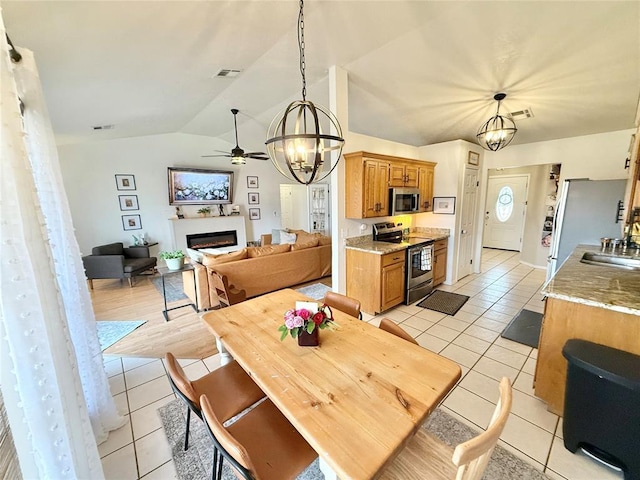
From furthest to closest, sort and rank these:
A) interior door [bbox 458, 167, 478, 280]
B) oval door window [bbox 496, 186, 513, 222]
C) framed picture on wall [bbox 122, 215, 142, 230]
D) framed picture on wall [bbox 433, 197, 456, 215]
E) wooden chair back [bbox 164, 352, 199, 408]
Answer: oval door window [bbox 496, 186, 513, 222] → framed picture on wall [bbox 122, 215, 142, 230] → interior door [bbox 458, 167, 478, 280] → framed picture on wall [bbox 433, 197, 456, 215] → wooden chair back [bbox 164, 352, 199, 408]

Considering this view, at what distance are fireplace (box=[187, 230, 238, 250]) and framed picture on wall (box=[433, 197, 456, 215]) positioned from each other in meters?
5.23

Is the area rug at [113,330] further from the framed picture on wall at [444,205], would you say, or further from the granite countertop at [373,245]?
the framed picture on wall at [444,205]

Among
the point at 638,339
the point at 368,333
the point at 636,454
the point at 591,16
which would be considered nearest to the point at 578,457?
the point at 636,454

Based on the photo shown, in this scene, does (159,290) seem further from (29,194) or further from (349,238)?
(29,194)

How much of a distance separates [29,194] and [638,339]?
3.28 metres

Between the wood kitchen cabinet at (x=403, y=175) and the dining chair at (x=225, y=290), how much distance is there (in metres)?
2.65

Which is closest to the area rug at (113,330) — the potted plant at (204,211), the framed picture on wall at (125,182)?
the framed picture on wall at (125,182)

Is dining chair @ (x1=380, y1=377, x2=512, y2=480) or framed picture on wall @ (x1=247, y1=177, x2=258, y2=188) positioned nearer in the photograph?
dining chair @ (x1=380, y1=377, x2=512, y2=480)

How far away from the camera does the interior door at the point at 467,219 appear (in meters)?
4.65

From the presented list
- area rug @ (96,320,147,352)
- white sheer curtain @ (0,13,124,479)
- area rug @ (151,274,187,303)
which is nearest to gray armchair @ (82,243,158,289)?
area rug @ (151,274,187,303)

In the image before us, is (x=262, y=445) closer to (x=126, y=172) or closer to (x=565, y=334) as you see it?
(x=565, y=334)

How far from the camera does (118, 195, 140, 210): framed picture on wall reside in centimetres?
573

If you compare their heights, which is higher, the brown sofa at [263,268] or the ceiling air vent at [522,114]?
the ceiling air vent at [522,114]

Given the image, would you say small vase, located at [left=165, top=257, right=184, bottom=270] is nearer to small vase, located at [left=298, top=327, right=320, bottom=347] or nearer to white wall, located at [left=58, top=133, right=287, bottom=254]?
small vase, located at [left=298, top=327, right=320, bottom=347]
